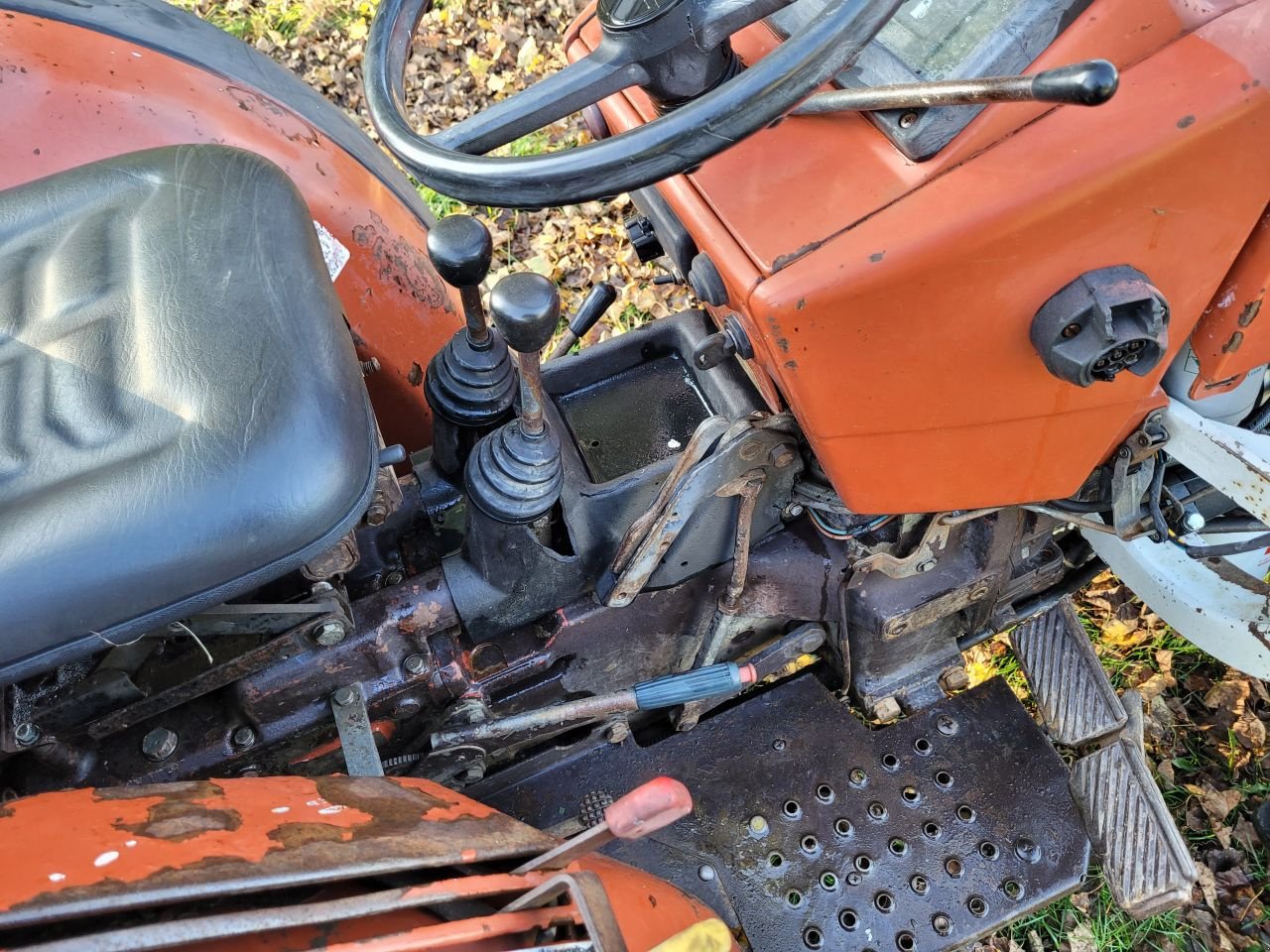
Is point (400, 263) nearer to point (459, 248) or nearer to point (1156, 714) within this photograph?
point (459, 248)

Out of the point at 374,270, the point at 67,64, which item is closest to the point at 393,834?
the point at 374,270

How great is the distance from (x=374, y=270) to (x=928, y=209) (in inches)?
39.3

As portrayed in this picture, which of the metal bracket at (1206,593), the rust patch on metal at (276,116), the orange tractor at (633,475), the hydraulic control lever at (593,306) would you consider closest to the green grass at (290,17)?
the orange tractor at (633,475)

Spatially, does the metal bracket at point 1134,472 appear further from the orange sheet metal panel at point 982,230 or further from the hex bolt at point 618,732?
the hex bolt at point 618,732

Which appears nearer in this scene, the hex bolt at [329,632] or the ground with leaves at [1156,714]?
the hex bolt at [329,632]

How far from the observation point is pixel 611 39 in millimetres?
1035

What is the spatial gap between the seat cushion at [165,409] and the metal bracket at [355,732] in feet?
1.21

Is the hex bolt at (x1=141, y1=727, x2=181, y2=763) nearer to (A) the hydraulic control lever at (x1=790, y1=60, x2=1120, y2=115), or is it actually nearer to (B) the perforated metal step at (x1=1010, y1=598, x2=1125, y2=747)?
(A) the hydraulic control lever at (x1=790, y1=60, x2=1120, y2=115)

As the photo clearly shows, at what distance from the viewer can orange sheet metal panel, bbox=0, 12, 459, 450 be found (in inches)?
62.0

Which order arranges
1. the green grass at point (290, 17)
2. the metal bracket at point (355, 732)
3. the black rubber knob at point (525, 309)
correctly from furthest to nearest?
the green grass at point (290, 17) < the metal bracket at point (355, 732) < the black rubber knob at point (525, 309)

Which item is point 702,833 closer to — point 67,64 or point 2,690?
point 2,690

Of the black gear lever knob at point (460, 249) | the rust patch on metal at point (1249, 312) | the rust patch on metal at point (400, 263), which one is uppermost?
the rust patch on metal at point (400, 263)

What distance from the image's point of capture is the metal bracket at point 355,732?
1376mm

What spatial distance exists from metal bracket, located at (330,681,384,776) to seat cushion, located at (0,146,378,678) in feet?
1.21
